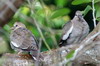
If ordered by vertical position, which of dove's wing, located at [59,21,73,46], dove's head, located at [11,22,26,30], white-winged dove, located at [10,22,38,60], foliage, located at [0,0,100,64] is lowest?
dove's wing, located at [59,21,73,46]

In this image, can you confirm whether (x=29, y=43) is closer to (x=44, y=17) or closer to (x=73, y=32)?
(x=44, y=17)

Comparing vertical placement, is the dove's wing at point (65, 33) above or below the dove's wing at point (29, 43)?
below

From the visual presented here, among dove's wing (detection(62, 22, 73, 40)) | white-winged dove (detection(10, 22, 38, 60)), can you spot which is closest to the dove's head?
white-winged dove (detection(10, 22, 38, 60))

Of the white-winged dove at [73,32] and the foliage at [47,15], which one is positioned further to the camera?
the white-winged dove at [73,32]

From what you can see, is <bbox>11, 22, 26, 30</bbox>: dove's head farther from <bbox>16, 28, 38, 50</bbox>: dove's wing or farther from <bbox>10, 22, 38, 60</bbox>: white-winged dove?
<bbox>16, 28, 38, 50</bbox>: dove's wing

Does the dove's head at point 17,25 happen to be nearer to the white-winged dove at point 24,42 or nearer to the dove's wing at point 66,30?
the white-winged dove at point 24,42

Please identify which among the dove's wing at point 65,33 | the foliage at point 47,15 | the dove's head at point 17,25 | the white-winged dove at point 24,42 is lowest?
the dove's wing at point 65,33

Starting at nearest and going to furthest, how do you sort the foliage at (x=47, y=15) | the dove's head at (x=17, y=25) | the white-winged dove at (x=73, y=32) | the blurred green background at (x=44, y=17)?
the blurred green background at (x=44, y=17)
the foliage at (x=47, y=15)
the white-winged dove at (x=73, y=32)
the dove's head at (x=17, y=25)

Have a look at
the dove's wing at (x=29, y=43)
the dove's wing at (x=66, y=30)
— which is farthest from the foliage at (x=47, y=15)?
the dove's wing at (x=66, y=30)

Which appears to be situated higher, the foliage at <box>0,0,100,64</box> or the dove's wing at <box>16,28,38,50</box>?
the foliage at <box>0,0,100,64</box>

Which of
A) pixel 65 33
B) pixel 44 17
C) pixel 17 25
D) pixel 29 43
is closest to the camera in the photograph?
pixel 44 17

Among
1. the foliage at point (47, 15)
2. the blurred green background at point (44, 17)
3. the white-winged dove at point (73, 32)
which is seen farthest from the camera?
the white-winged dove at point (73, 32)

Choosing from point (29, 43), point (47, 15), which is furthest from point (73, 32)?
point (47, 15)

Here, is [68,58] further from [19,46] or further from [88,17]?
[88,17]
